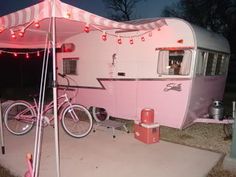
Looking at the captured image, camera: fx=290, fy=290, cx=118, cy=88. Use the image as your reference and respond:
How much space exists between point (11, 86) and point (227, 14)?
55.7ft

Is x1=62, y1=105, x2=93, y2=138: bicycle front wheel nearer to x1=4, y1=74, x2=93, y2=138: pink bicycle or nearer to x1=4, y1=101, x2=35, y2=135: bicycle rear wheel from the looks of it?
x1=4, y1=74, x2=93, y2=138: pink bicycle

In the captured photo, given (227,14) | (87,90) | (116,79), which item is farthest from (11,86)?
(227,14)

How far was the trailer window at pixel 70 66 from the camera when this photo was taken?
871 centimetres

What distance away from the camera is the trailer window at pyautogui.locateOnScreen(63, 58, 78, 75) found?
8.71 meters

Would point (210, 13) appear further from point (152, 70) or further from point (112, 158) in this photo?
point (112, 158)

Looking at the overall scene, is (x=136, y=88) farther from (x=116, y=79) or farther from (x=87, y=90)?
(x=87, y=90)

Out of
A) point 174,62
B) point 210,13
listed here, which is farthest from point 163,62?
point 210,13

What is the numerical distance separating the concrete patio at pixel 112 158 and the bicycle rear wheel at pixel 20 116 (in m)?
0.30

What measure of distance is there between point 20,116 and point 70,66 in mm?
2602

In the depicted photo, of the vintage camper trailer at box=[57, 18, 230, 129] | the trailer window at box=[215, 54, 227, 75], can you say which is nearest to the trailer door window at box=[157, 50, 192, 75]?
the vintage camper trailer at box=[57, 18, 230, 129]

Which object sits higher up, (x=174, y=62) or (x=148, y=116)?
(x=174, y=62)

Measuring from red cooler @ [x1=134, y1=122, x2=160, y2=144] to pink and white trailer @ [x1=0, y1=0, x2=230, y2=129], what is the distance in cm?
78

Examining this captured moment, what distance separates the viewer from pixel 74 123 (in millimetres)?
6977

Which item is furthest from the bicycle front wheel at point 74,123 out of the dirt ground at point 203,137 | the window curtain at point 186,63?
the window curtain at point 186,63
